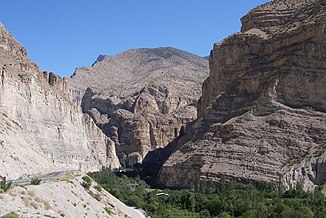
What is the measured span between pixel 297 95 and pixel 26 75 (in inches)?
1636

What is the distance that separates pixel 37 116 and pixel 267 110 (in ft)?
116

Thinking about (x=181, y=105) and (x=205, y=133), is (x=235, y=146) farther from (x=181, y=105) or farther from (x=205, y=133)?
(x=181, y=105)

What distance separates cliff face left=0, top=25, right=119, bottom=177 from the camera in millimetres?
65875

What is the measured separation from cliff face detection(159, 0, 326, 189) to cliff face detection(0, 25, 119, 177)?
17267 mm

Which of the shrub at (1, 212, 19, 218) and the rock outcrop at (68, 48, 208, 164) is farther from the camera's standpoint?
the rock outcrop at (68, 48, 208, 164)

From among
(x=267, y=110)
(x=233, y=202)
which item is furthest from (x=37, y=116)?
(x=267, y=110)

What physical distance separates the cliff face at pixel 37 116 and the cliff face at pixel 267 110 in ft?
56.7

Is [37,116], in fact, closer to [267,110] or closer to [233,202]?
[233,202]

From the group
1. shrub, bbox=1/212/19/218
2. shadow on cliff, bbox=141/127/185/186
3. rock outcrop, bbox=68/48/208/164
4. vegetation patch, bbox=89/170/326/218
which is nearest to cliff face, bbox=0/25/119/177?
vegetation patch, bbox=89/170/326/218

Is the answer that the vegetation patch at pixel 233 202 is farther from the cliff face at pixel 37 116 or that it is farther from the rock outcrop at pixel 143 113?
the rock outcrop at pixel 143 113

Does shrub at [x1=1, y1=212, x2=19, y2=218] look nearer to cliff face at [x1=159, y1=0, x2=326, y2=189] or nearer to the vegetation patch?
the vegetation patch

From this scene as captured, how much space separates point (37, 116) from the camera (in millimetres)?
79438

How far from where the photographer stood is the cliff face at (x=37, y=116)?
65.9 metres

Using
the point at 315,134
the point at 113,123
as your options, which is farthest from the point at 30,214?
the point at 113,123
